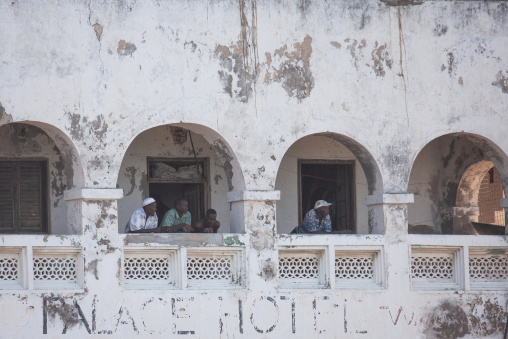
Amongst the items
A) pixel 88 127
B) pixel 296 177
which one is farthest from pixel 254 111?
pixel 296 177

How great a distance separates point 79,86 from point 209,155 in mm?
2851

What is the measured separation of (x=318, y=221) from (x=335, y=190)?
1769 millimetres

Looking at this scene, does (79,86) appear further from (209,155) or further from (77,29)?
(209,155)

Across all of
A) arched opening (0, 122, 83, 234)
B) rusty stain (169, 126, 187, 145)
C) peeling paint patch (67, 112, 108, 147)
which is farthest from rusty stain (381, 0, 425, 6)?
arched opening (0, 122, 83, 234)

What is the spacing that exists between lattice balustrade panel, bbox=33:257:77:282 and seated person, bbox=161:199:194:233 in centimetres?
126

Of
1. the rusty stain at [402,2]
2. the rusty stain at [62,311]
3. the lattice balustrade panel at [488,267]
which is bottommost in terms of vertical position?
the rusty stain at [62,311]

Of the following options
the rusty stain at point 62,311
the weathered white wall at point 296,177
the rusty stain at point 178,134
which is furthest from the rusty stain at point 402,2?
the rusty stain at point 62,311

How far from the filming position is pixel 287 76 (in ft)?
45.9

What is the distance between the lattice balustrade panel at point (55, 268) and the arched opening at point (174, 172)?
76.7 inches

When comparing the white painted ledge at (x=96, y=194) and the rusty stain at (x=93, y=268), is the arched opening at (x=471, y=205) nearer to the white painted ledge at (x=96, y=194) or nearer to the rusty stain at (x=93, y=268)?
the white painted ledge at (x=96, y=194)

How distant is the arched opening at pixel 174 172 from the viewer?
15.1 meters

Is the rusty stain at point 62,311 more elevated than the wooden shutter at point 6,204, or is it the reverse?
the wooden shutter at point 6,204

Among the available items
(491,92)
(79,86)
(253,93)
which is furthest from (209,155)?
(491,92)

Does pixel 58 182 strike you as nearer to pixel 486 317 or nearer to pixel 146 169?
pixel 146 169
